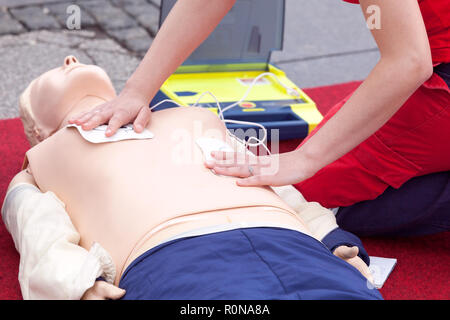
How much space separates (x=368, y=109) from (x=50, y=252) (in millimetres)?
636

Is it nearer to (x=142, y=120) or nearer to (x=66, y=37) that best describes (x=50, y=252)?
(x=142, y=120)

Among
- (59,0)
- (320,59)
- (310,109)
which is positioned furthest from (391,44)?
(59,0)

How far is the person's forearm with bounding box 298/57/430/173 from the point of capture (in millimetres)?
1167

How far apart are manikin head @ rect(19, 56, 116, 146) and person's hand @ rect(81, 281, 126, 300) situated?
1.76ft

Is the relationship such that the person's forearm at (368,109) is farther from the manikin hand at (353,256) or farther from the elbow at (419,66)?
the manikin hand at (353,256)


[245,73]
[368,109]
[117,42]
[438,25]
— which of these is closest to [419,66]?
[368,109]

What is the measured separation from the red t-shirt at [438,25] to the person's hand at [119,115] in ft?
1.60

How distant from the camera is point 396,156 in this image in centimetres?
150

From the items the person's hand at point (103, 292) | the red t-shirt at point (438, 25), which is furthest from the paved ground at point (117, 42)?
the person's hand at point (103, 292)

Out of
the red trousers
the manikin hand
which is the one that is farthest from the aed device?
the manikin hand

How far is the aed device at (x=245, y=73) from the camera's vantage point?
6.46 feet

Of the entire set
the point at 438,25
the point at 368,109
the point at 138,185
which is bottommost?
the point at 138,185

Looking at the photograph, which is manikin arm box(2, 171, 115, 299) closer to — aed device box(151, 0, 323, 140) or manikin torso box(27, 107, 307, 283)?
manikin torso box(27, 107, 307, 283)
